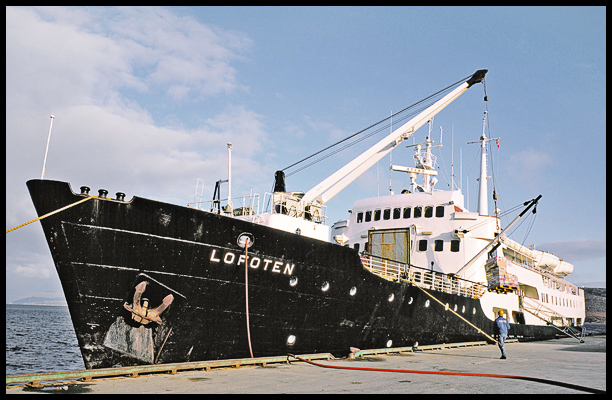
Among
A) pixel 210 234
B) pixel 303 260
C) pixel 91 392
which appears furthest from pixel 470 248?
pixel 91 392

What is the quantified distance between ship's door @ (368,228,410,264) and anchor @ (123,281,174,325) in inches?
499

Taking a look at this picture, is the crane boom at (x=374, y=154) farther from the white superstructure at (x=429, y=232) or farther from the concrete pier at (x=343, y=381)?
the concrete pier at (x=343, y=381)

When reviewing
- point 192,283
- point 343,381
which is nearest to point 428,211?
point 192,283

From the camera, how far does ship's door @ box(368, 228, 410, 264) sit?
21.2 metres

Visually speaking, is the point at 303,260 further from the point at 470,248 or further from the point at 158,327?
the point at 470,248

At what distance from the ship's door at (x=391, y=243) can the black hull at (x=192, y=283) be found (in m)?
6.66

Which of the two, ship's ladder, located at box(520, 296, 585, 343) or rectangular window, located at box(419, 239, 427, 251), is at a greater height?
rectangular window, located at box(419, 239, 427, 251)

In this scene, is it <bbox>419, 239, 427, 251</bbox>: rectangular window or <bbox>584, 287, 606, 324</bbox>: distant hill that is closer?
<bbox>419, 239, 427, 251</bbox>: rectangular window

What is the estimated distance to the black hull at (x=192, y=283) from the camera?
9.81 meters

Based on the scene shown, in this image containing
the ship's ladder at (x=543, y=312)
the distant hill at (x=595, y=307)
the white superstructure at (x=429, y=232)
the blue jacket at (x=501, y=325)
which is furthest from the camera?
the distant hill at (x=595, y=307)

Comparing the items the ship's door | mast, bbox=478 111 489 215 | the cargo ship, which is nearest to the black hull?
the cargo ship

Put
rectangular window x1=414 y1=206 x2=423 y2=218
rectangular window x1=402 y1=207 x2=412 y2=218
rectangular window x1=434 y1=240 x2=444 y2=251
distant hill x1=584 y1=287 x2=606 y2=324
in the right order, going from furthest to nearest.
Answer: distant hill x1=584 y1=287 x2=606 y2=324 < rectangular window x1=402 y1=207 x2=412 y2=218 < rectangular window x1=414 y1=206 x2=423 y2=218 < rectangular window x1=434 y1=240 x2=444 y2=251

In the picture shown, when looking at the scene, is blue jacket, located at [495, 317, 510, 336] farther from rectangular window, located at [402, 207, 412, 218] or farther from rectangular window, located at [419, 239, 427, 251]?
rectangular window, located at [402, 207, 412, 218]

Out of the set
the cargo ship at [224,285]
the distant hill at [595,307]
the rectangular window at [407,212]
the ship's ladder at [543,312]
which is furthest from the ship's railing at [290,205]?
the distant hill at [595,307]
